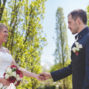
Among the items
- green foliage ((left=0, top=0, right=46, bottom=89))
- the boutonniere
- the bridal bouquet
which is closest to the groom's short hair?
the boutonniere

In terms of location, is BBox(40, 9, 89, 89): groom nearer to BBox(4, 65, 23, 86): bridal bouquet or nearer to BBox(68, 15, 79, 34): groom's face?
BBox(68, 15, 79, 34): groom's face

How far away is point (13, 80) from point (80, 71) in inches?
66.3

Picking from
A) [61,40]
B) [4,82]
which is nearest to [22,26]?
[4,82]

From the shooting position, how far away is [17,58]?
9.19 meters

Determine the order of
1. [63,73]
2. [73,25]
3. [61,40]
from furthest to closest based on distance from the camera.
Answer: [61,40], [63,73], [73,25]

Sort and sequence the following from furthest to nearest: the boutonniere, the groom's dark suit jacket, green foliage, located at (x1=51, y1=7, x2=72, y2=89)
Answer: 1. green foliage, located at (x1=51, y1=7, x2=72, y2=89)
2. the boutonniere
3. the groom's dark suit jacket

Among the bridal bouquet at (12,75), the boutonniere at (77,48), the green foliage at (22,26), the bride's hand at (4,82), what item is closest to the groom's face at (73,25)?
the boutonniere at (77,48)

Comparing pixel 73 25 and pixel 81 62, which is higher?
pixel 73 25

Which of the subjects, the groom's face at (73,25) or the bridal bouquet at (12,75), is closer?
the groom's face at (73,25)

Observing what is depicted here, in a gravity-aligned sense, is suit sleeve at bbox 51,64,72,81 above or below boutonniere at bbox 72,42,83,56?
below

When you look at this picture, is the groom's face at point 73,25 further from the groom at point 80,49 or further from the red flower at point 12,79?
the red flower at point 12,79

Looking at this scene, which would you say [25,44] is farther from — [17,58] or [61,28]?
[61,28]

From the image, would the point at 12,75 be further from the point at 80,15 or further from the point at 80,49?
the point at 80,15

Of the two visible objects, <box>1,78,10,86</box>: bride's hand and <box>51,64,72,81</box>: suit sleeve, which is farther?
<box>1,78,10,86</box>: bride's hand
